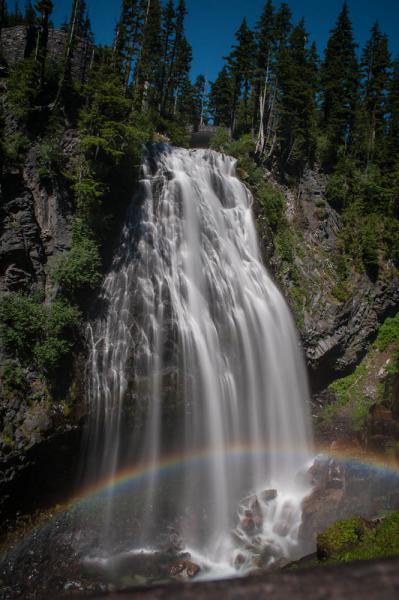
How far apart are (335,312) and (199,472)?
11.3 meters

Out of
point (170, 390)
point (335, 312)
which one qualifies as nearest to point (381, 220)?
point (335, 312)

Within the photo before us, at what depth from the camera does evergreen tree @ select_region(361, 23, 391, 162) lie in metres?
36.5

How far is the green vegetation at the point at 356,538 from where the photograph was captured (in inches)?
335

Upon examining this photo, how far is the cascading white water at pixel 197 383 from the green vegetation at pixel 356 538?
100 inches

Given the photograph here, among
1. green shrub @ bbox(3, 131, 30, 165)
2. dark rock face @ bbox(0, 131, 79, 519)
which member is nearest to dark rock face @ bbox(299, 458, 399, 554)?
dark rock face @ bbox(0, 131, 79, 519)

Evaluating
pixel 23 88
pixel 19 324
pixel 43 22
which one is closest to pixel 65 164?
pixel 23 88

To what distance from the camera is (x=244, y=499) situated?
1383 cm

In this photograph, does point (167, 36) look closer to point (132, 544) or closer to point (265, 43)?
point (265, 43)

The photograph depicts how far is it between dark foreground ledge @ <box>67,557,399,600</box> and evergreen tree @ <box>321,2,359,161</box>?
32192 mm

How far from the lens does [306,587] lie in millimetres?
977

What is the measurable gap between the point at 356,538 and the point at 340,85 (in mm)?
34191

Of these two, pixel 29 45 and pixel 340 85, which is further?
Answer: pixel 340 85

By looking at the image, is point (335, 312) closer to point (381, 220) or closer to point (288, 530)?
point (381, 220)

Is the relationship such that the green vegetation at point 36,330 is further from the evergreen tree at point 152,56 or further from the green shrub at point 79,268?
the evergreen tree at point 152,56
